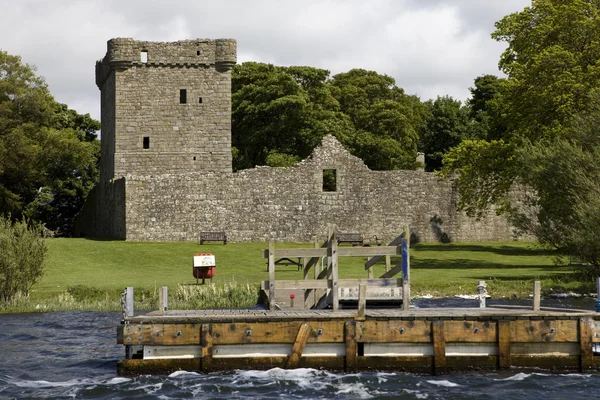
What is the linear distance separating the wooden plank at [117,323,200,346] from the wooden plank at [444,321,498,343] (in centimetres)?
504

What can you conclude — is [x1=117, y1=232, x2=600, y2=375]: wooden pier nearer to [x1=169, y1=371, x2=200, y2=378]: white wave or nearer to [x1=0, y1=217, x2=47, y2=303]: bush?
[x1=169, y1=371, x2=200, y2=378]: white wave

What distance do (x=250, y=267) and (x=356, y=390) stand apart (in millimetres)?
21736

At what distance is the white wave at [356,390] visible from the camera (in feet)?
57.2

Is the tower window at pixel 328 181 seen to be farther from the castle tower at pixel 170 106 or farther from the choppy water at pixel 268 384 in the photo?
the choppy water at pixel 268 384

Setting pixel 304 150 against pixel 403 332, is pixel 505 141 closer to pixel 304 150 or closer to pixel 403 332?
pixel 304 150

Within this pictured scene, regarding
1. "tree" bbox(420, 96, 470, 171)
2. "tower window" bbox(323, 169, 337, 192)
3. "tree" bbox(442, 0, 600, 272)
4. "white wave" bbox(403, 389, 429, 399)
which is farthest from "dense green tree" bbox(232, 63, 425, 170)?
"white wave" bbox(403, 389, 429, 399)

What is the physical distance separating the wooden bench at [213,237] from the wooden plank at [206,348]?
27946 mm

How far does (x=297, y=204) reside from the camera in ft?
163

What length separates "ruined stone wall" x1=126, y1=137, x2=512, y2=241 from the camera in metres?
48.1

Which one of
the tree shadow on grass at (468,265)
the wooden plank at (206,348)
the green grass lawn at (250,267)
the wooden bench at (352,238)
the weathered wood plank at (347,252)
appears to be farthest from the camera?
the wooden bench at (352,238)

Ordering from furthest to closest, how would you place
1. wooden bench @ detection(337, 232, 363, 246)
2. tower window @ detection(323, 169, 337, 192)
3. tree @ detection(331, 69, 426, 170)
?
tree @ detection(331, 69, 426, 170) → tower window @ detection(323, 169, 337, 192) → wooden bench @ detection(337, 232, 363, 246)

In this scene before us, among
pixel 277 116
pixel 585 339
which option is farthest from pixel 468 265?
pixel 277 116

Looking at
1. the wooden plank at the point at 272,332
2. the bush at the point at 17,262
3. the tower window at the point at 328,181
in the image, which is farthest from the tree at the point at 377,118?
the wooden plank at the point at 272,332

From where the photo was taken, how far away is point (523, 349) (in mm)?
19578
